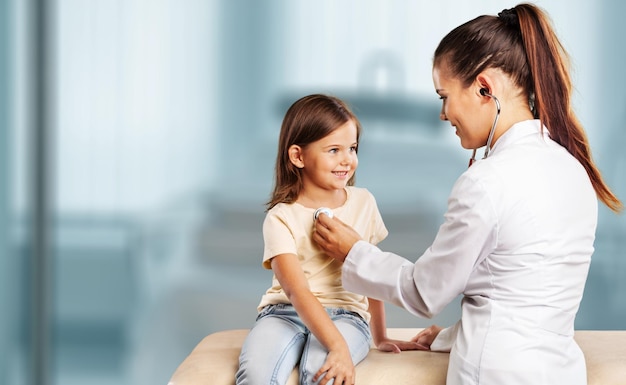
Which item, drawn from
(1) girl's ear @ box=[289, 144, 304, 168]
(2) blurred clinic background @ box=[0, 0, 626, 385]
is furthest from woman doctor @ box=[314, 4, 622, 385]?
(2) blurred clinic background @ box=[0, 0, 626, 385]

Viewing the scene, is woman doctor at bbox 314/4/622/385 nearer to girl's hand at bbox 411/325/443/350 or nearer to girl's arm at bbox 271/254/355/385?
girl's arm at bbox 271/254/355/385

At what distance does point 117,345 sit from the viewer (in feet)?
10.1

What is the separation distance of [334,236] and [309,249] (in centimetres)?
12

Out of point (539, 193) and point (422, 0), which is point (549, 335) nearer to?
point (539, 193)

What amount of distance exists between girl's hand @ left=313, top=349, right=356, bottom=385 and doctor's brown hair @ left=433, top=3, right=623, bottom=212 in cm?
→ 54

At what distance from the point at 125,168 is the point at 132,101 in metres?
0.24

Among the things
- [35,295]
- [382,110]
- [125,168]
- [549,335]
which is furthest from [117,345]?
[549,335]

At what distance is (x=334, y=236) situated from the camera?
1.68 metres

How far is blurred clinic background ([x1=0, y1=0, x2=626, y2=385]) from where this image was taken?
295cm

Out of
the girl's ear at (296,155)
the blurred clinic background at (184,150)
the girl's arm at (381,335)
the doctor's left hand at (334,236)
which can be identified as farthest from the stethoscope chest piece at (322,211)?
the blurred clinic background at (184,150)

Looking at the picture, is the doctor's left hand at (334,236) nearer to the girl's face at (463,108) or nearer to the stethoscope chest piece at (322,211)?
the stethoscope chest piece at (322,211)

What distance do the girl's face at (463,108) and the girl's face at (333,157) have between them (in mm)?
293

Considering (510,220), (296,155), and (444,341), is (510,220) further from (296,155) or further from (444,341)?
(296,155)

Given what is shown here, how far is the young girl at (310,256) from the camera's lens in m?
1.63
